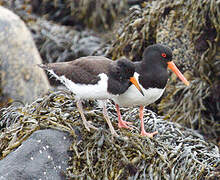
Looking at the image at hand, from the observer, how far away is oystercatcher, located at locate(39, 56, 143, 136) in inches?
133

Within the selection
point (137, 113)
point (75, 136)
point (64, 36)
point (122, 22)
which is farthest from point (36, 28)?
point (75, 136)

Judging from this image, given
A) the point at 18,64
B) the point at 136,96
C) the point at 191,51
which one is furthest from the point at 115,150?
the point at 18,64

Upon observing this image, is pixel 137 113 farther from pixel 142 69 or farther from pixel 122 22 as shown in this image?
pixel 122 22

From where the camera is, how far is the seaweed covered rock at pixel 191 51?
17.0ft

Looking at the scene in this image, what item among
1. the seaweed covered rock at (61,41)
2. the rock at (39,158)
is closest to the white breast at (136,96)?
the rock at (39,158)

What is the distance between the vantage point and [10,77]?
5.62m

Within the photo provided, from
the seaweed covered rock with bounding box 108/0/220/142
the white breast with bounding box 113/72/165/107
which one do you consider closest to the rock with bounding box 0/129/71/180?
the white breast with bounding box 113/72/165/107

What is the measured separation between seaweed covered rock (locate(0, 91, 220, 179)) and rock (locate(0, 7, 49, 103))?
5.77 feet

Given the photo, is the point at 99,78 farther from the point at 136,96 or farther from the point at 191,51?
the point at 191,51

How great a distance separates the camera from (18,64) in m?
5.71

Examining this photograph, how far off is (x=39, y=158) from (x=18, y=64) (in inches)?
106

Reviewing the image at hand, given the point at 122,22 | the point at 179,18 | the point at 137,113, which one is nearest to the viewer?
the point at 137,113

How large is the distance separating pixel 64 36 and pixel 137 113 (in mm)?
3680

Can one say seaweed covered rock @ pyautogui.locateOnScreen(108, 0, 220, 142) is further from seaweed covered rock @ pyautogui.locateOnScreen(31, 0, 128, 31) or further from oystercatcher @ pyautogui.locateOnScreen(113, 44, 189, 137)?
seaweed covered rock @ pyautogui.locateOnScreen(31, 0, 128, 31)
